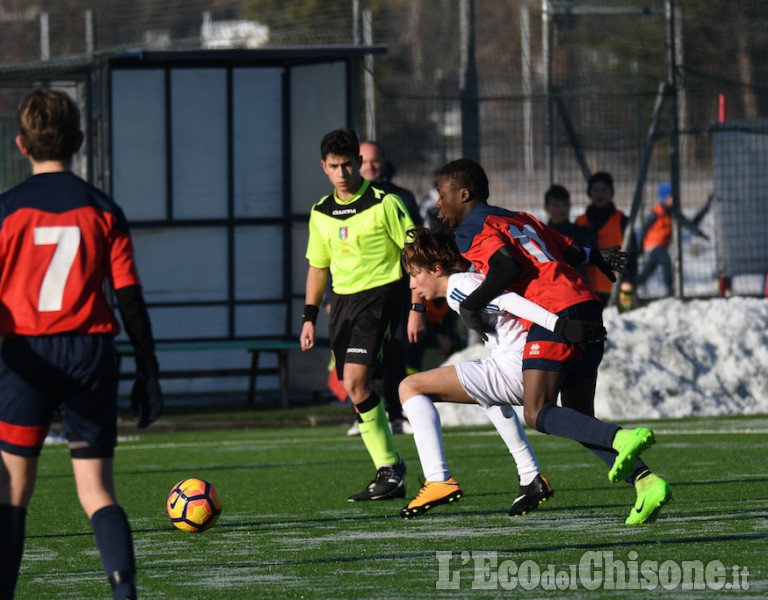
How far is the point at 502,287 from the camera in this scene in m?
6.78

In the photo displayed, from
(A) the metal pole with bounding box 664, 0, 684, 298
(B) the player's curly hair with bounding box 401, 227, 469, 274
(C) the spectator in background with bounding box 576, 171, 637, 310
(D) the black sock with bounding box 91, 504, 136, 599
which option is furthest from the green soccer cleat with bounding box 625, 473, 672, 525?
(A) the metal pole with bounding box 664, 0, 684, 298

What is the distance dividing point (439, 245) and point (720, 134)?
1056cm

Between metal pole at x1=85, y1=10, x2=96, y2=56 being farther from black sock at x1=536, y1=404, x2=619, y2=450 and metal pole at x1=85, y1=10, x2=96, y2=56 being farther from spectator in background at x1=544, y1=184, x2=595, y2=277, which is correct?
black sock at x1=536, y1=404, x2=619, y2=450

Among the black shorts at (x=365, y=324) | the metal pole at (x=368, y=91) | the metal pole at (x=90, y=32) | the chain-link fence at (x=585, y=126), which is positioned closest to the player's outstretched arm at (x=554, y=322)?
the black shorts at (x=365, y=324)

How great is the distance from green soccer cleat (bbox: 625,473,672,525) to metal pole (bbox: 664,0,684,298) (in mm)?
9183

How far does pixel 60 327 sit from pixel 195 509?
2.44 meters

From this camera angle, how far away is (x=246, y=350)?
16.2 m

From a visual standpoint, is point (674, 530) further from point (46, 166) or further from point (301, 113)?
point (301, 113)

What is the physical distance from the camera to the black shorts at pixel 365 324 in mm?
8945

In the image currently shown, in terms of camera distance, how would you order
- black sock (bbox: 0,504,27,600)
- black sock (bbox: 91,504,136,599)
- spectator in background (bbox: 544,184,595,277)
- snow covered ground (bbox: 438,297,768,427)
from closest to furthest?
black sock (bbox: 91,504,136,599)
black sock (bbox: 0,504,27,600)
spectator in background (bbox: 544,184,595,277)
snow covered ground (bbox: 438,297,768,427)

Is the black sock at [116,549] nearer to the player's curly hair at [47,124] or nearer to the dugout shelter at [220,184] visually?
the player's curly hair at [47,124]

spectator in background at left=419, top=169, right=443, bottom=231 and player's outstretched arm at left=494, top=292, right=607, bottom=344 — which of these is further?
spectator in background at left=419, top=169, right=443, bottom=231

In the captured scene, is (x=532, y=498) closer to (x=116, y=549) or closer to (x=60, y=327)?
(x=116, y=549)

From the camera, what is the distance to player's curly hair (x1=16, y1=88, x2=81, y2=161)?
5.08 meters
